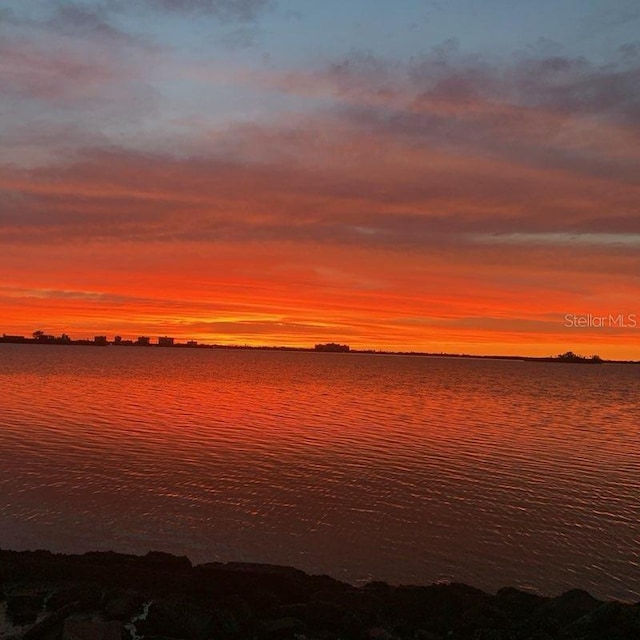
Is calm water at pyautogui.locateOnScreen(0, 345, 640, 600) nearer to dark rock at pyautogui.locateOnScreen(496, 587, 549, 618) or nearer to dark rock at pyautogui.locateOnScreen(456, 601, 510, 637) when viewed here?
dark rock at pyautogui.locateOnScreen(496, 587, 549, 618)

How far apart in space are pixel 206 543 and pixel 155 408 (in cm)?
4112

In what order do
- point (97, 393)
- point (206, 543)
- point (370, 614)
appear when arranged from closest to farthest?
point (370, 614) < point (206, 543) < point (97, 393)

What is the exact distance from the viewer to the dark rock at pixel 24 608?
14.4 meters

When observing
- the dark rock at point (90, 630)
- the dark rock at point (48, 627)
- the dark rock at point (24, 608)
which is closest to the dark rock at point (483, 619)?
the dark rock at point (90, 630)

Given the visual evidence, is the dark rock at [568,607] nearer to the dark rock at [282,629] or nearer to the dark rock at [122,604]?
the dark rock at [282,629]

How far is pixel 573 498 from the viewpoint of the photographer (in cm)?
2775

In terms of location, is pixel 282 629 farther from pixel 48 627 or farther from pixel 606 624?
→ pixel 606 624

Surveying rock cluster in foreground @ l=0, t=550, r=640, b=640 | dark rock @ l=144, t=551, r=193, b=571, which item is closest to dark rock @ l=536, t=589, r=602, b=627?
rock cluster in foreground @ l=0, t=550, r=640, b=640

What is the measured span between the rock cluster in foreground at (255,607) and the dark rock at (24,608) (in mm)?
25

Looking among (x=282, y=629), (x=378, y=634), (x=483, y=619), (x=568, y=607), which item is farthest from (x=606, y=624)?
(x=282, y=629)

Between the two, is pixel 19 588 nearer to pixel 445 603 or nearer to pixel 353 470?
pixel 445 603

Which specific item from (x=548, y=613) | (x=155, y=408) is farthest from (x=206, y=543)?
(x=155, y=408)

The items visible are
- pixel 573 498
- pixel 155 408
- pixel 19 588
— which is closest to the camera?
pixel 19 588

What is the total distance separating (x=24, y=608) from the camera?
48.6ft
